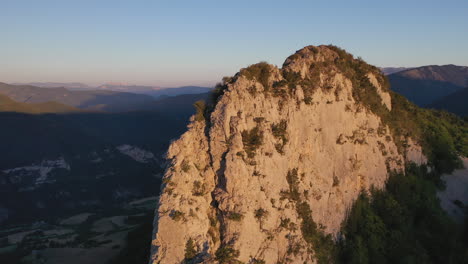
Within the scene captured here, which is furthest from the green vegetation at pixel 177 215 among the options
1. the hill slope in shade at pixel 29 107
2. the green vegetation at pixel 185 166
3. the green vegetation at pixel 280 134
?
the hill slope in shade at pixel 29 107

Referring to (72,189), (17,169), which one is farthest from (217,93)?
(17,169)

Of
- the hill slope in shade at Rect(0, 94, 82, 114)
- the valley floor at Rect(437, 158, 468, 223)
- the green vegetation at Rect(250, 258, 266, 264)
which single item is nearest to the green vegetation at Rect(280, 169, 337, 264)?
the green vegetation at Rect(250, 258, 266, 264)

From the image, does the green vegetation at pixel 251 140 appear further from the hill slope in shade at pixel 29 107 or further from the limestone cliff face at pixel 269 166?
the hill slope in shade at pixel 29 107

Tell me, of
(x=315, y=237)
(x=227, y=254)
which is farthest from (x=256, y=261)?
(x=315, y=237)

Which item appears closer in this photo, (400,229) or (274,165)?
(274,165)

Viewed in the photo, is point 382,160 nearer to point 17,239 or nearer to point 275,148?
point 275,148

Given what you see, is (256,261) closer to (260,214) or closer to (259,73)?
(260,214)

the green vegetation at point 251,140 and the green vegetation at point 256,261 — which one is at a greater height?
the green vegetation at point 251,140
